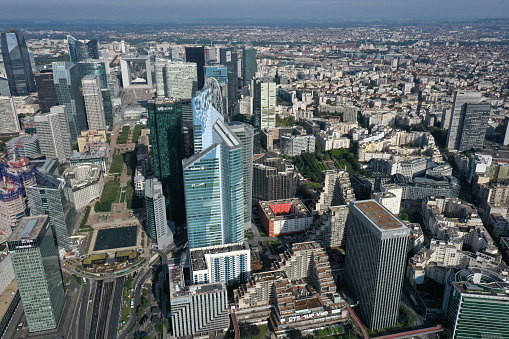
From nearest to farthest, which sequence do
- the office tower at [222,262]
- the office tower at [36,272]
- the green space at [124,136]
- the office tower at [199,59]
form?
the office tower at [36,272] < the office tower at [222,262] < the green space at [124,136] < the office tower at [199,59]

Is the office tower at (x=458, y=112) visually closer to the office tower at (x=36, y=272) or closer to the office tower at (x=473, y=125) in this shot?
the office tower at (x=473, y=125)

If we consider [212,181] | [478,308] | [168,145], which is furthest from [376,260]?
[168,145]

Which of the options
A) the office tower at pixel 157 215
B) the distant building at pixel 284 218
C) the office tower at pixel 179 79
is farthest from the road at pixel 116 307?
the office tower at pixel 179 79

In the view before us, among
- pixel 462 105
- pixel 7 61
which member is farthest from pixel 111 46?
pixel 462 105

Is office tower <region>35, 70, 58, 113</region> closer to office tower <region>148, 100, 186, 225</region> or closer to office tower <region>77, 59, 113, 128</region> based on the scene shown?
office tower <region>77, 59, 113, 128</region>

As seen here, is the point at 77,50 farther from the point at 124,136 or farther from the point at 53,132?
the point at 53,132

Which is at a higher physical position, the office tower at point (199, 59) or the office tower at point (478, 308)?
the office tower at point (199, 59)
